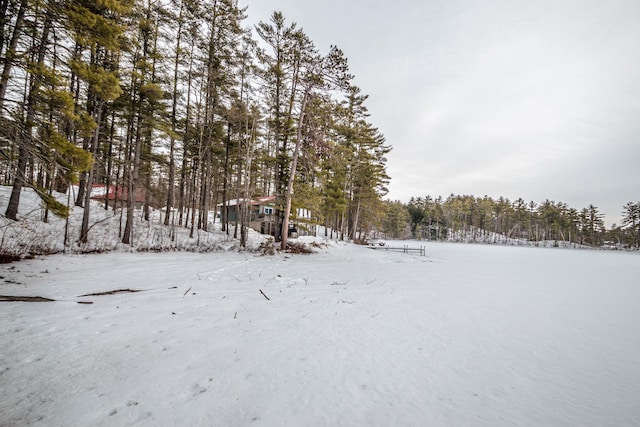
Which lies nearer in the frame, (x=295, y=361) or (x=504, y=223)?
(x=295, y=361)

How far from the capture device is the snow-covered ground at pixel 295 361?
6.11 feet

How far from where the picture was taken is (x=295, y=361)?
2584 mm

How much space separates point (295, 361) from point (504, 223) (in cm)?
10048

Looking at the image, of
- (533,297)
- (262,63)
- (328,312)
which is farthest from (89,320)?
(262,63)

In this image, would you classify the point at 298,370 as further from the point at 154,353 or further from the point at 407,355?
the point at 154,353

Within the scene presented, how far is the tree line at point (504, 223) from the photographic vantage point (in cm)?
7044

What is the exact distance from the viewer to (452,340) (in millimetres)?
3432

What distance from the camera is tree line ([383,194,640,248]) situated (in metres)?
70.4

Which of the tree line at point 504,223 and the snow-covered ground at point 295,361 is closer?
the snow-covered ground at point 295,361

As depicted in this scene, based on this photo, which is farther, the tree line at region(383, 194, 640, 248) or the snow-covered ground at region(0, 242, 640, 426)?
the tree line at region(383, 194, 640, 248)

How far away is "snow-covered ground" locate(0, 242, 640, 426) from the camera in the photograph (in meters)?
1.86

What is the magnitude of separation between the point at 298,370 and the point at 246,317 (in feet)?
5.45

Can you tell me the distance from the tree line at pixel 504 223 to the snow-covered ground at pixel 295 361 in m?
67.9

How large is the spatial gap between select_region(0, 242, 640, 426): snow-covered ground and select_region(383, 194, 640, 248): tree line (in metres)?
67.9
